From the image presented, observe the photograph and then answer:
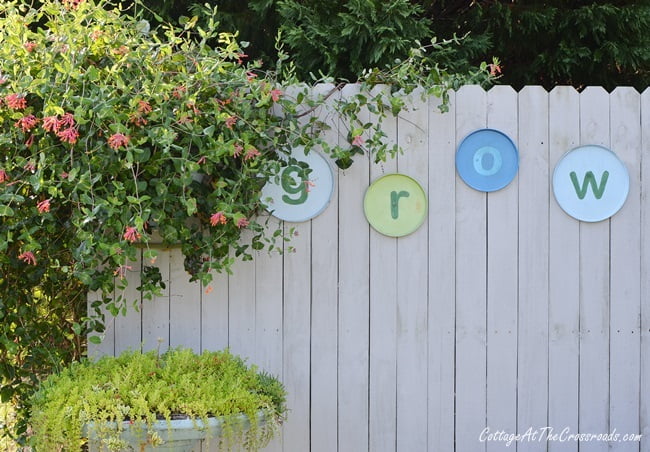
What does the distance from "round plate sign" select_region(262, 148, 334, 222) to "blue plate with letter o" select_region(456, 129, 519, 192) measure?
57 cm

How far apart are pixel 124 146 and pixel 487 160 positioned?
1506 millimetres

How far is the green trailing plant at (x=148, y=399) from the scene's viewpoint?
106 inches

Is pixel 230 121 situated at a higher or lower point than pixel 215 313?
higher

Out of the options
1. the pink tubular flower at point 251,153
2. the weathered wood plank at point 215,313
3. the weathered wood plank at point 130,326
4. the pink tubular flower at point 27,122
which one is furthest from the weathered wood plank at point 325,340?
the pink tubular flower at point 27,122

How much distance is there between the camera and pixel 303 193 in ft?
11.3

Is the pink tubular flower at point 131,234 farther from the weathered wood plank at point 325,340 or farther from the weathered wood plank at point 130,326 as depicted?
the weathered wood plank at point 325,340

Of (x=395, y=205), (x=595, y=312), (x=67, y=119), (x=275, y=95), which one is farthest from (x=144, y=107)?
(x=595, y=312)

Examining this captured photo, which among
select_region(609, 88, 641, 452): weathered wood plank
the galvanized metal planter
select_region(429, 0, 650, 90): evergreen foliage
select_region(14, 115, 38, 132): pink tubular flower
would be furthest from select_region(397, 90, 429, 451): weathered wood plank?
select_region(429, 0, 650, 90): evergreen foliage

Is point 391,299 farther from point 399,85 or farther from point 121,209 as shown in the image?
point 121,209

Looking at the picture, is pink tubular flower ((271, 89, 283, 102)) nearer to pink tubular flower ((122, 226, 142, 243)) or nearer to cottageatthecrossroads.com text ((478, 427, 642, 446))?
pink tubular flower ((122, 226, 142, 243))

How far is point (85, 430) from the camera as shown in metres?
2.73

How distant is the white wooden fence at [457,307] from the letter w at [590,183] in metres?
0.11

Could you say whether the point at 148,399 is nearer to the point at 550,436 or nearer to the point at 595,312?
the point at 550,436

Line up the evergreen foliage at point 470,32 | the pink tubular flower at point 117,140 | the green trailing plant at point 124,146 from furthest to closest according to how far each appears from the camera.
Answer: the evergreen foliage at point 470,32 < the green trailing plant at point 124,146 < the pink tubular flower at point 117,140
